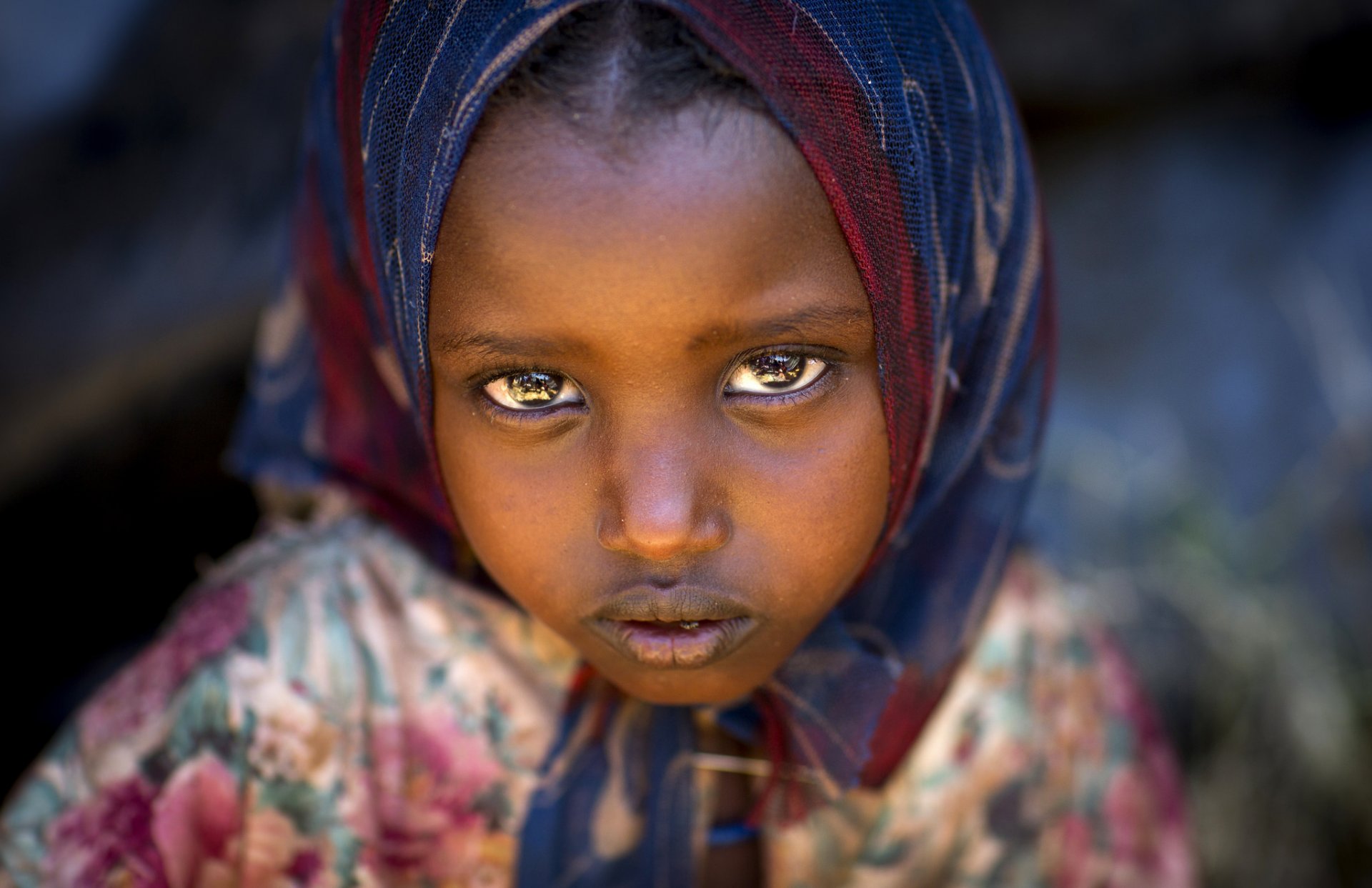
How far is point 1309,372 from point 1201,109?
2.10 ft

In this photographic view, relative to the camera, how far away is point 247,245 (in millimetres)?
1997

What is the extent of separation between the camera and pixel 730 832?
138cm

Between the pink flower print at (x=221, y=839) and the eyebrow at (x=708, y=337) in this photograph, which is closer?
the eyebrow at (x=708, y=337)

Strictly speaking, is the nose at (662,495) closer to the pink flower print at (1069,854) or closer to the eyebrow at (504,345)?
the eyebrow at (504,345)

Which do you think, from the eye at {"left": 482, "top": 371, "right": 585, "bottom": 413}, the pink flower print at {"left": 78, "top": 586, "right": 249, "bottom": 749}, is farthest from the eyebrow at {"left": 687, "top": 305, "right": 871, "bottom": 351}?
the pink flower print at {"left": 78, "top": 586, "right": 249, "bottom": 749}

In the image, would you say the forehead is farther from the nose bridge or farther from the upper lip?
the upper lip

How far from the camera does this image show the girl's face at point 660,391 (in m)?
0.91

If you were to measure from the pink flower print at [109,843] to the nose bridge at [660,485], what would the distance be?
21.4 inches

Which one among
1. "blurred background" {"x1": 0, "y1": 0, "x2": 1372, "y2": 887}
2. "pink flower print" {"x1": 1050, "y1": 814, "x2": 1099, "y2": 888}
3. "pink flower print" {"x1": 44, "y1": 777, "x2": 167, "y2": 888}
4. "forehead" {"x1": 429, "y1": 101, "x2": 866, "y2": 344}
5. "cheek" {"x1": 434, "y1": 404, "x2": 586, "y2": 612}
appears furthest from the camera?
"blurred background" {"x1": 0, "y1": 0, "x2": 1372, "y2": 887}

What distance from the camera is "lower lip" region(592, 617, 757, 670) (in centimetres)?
104

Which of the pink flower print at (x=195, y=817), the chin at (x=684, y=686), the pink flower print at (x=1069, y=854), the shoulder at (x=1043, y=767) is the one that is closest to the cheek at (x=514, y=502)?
the chin at (x=684, y=686)

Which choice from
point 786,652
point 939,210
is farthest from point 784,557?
point 939,210

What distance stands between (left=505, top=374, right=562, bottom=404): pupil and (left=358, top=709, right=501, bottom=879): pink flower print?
420 mm

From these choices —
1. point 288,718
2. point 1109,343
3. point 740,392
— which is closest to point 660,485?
point 740,392
